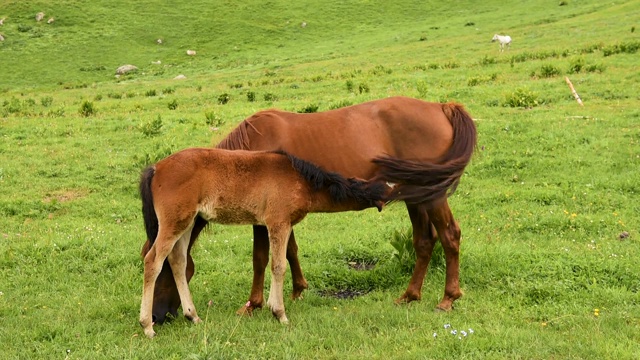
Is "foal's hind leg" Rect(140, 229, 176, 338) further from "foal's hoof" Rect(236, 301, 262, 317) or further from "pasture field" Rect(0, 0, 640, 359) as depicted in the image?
"foal's hoof" Rect(236, 301, 262, 317)

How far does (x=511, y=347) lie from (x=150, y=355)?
3131 mm

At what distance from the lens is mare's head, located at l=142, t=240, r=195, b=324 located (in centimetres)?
620

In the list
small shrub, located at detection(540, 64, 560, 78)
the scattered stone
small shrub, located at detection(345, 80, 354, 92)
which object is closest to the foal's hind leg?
small shrub, located at detection(345, 80, 354, 92)

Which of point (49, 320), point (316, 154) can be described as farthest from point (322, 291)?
point (49, 320)

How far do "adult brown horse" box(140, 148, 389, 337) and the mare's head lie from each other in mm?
145

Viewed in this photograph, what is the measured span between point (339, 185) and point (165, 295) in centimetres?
213

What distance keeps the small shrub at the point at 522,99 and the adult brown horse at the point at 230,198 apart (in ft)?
39.9

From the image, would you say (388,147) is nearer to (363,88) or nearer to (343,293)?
(343,293)

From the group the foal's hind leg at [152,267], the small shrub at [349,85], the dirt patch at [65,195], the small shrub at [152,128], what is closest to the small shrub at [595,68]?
the small shrub at [349,85]

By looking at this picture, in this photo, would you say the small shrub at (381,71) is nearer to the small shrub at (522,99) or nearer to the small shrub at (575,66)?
the small shrub at (575,66)

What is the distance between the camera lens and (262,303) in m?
6.73

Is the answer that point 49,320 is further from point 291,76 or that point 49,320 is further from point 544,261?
point 291,76

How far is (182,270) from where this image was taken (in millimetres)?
6105

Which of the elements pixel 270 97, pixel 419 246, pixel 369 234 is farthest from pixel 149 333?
pixel 270 97
